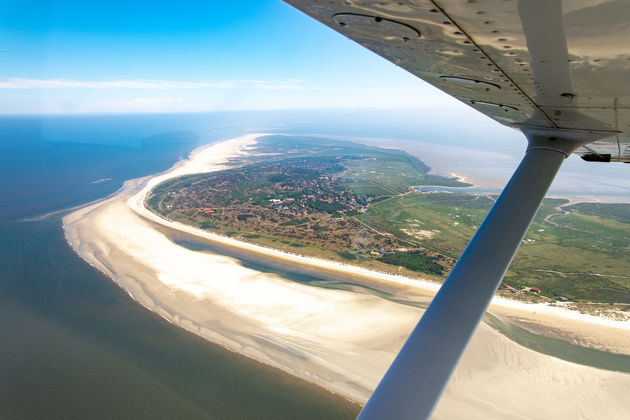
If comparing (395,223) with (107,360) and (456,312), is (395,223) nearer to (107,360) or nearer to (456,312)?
(107,360)

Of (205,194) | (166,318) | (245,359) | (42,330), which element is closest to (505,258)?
(245,359)

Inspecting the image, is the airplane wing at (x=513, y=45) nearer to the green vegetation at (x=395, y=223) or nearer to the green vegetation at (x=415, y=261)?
the green vegetation at (x=395, y=223)

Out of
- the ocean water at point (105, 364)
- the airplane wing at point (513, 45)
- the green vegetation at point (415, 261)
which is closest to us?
the airplane wing at point (513, 45)

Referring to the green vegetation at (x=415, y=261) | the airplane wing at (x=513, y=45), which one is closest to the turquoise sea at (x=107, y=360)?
the green vegetation at (x=415, y=261)

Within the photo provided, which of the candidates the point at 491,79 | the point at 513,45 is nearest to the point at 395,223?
the point at 491,79

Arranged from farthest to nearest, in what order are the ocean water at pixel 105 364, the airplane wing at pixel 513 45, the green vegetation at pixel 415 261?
the green vegetation at pixel 415 261 → the ocean water at pixel 105 364 → the airplane wing at pixel 513 45

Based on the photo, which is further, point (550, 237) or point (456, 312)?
point (550, 237)
